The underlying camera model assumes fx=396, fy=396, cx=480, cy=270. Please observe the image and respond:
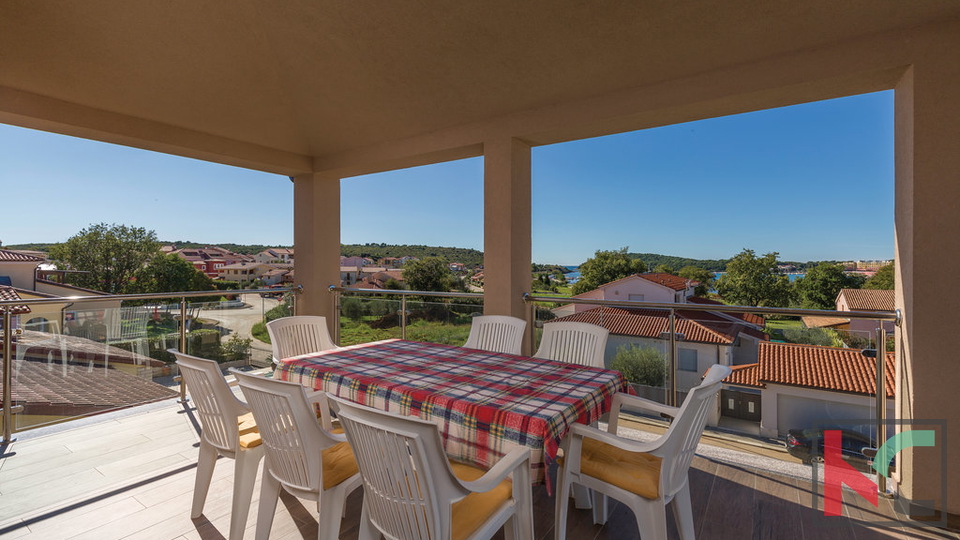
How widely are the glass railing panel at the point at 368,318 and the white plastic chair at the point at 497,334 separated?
1446 mm

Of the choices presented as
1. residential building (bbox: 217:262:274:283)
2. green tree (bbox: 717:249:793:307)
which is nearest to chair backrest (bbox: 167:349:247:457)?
residential building (bbox: 217:262:274:283)

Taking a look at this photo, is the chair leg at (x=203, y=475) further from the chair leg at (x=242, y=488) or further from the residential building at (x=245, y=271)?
the residential building at (x=245, y=271)

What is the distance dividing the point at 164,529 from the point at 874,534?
139 inches

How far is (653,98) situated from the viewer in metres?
2.90

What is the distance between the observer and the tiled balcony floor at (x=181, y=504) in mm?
1959

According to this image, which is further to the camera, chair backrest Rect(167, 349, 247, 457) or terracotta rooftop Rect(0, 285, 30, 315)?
terracotta rooftop Rect(0, 285, 30, 315)

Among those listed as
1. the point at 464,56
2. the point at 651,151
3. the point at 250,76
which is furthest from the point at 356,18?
the point at 651,151

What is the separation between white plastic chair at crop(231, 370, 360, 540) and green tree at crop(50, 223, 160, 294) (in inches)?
290

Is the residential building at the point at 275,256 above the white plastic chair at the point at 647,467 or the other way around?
above

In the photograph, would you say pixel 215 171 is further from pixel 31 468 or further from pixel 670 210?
pixel 670 210

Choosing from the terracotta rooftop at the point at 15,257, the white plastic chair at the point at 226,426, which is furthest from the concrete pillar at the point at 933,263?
the terracotta rooftop at the point at 15,257

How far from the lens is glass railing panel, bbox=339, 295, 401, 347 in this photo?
4.39m

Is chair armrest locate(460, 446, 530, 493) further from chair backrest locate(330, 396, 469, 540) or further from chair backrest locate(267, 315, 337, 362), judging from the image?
chair backrest locate(267, 315, 337, 362)

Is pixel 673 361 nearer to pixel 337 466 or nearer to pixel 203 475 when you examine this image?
pixel 337 466
